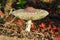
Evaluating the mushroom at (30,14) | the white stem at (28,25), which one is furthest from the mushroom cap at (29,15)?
the white stem at (28,25)

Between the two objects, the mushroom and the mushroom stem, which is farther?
the mushroom stem

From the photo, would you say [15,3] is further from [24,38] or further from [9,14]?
[24,38]

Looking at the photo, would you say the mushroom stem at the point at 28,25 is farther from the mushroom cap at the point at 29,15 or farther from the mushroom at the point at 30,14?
the mushroom cap at the point at 29,15

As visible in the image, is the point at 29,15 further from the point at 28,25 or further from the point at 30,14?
the point at 28,25

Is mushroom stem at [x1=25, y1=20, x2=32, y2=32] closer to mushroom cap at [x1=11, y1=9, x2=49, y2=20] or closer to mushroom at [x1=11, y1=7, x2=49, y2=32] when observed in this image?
mushroom at [x1=11, y1=7, x2=49, y2=32]

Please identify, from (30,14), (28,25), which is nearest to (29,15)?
(30,14)

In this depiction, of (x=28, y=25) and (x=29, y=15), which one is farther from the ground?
(x=29, y=15)

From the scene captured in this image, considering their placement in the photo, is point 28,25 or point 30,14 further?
point 28,25

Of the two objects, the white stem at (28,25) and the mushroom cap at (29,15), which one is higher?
the mushroom cap at (29,15)

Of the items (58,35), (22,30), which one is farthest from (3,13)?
(58,35)

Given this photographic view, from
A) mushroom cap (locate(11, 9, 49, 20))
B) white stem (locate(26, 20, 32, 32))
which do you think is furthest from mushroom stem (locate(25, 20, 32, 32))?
mushroom cap (locate(11, 9, 49, 20))

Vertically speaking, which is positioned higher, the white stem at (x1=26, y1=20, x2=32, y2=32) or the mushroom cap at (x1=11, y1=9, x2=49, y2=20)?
the mushroom cap at (x1=11, y1=9, x2=49, y2=20)
